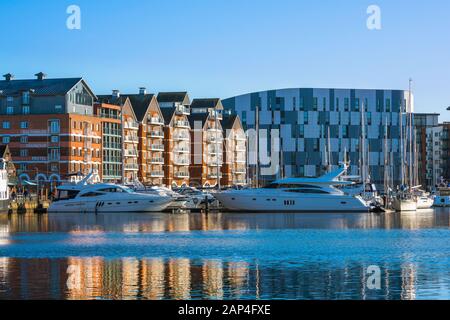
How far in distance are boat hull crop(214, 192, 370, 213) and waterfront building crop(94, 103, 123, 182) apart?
46042mm

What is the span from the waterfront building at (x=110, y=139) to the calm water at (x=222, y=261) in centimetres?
7241

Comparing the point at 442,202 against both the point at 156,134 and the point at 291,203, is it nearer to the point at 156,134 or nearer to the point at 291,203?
the point at 156,134

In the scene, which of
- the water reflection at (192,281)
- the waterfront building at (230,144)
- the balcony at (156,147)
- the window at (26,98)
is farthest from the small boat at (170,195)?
the waterfront building at (230,144)

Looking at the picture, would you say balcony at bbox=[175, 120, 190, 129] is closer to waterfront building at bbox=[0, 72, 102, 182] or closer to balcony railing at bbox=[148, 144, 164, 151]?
balcony railing at bbox=[148, 144, 164, 151]

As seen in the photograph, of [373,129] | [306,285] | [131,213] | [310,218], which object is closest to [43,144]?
[131,213]

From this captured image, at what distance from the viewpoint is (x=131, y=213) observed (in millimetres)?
106812

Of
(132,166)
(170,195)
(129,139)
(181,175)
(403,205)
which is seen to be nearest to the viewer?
(170,195)

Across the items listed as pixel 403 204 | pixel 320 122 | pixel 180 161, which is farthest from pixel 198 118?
pixel 403 204

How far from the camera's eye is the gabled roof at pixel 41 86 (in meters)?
142

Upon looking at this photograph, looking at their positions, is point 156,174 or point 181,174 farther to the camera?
point 181,174

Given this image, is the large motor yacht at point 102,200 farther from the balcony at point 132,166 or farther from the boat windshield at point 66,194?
the balcony at point 132,166

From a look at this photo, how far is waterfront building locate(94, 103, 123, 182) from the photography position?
496 ft

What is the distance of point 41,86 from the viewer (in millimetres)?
144125

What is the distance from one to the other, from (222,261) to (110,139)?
4304 inches
